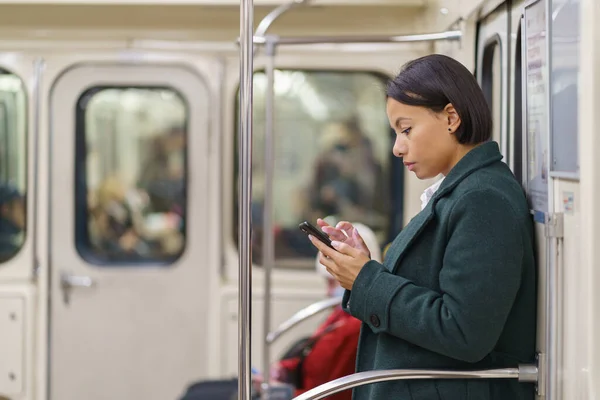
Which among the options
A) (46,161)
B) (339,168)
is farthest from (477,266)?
(46,161)

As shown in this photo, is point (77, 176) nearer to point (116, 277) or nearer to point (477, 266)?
point (116, 277)

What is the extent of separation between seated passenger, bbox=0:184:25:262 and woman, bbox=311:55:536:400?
9.26 feet

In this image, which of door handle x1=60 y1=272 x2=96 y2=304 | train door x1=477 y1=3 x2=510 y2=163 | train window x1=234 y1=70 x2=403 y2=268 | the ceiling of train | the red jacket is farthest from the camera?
door handle x1=60 y1=272 x2=96 y2=304

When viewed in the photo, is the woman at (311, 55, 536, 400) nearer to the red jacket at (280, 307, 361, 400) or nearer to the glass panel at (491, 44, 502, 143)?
the glass panel at (491, 44, 502, 143)

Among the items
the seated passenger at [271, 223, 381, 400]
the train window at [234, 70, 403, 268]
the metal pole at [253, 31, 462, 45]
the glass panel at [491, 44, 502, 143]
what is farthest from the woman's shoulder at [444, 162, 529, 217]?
the train window at [234, 70, 403, 268]

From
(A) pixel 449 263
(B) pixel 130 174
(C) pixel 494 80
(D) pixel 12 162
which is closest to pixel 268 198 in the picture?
(B) pixel 130 174

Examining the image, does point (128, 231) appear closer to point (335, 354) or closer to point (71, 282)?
point (71, 282)

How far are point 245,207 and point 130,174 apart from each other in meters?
2.75

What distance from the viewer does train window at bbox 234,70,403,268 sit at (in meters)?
4.27

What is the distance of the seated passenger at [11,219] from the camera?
4.31 m

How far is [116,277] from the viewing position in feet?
14.5

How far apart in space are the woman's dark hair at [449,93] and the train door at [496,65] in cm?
63

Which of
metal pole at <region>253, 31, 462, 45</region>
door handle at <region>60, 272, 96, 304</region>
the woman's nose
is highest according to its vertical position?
metal pole at <region>253, 31, 462, 45</region>

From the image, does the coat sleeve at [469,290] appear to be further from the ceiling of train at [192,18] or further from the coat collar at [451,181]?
the ceiling of train at [192,18]
